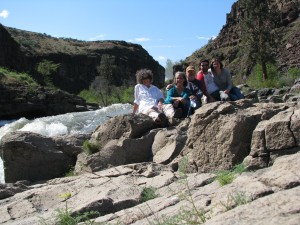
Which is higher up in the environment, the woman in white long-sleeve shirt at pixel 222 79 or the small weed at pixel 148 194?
the woman in white long-sleeve shirt at pixel 222 79

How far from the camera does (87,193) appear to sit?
21.5ft

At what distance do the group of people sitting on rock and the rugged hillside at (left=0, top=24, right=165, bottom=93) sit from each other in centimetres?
6104

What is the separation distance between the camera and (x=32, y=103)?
3888 centimetres

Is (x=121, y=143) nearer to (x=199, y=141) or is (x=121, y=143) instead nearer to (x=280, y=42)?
(x=199, y=141)

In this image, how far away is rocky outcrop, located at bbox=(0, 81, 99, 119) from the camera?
38.7m

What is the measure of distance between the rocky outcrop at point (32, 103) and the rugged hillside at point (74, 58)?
94.4ft

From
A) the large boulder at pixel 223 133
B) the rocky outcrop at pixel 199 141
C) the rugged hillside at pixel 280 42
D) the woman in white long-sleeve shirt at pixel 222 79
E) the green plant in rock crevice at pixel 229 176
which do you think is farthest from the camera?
the rugged hillside at pixel 280 42

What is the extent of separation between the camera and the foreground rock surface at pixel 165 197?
3.26 m

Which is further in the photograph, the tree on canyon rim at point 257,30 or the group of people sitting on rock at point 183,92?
the tree on canyon rim at point 257,30

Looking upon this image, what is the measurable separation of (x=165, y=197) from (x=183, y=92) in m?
4.73

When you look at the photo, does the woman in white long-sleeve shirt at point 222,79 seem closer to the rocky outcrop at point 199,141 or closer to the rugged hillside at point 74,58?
the rocky outcrop at point 199,141

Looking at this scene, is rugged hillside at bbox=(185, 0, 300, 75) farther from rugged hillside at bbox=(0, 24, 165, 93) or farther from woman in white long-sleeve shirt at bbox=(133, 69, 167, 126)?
woman in white long-sleeve shirt at bbox=(133, 69, 167, 126)

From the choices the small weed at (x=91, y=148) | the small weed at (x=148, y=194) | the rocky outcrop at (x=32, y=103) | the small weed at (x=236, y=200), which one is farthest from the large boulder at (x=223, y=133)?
the rocky outcrop at (x=32, y=103)

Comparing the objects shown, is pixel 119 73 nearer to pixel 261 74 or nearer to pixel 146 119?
pixel 261 74
